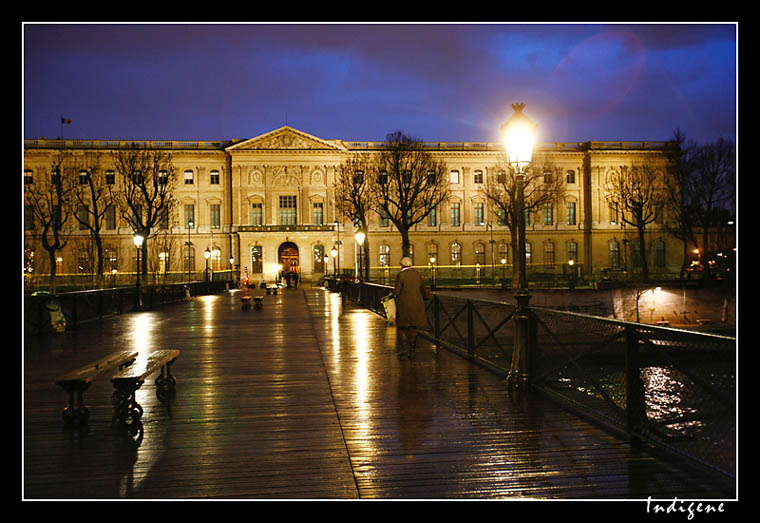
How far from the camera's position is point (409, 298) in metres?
11.1

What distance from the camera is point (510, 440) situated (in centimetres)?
602

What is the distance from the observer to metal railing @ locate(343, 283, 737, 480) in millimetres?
4828

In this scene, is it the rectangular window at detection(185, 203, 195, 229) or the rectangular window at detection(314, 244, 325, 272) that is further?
the rectangular window at detection(185, 203, 195, 229)

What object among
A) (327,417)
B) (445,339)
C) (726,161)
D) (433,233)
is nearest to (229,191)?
(433,233)

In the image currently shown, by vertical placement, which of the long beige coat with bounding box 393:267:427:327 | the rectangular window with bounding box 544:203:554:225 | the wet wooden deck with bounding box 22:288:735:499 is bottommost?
the wet wooden deck with bounding box 22:288:735:499

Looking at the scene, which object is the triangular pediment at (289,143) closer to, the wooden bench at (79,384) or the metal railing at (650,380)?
the metal railing at (650,380)

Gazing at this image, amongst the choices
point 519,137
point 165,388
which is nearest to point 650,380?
point 519,137

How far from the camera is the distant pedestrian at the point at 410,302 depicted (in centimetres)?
1091

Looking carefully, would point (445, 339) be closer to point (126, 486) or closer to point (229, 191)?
point (126, 486)

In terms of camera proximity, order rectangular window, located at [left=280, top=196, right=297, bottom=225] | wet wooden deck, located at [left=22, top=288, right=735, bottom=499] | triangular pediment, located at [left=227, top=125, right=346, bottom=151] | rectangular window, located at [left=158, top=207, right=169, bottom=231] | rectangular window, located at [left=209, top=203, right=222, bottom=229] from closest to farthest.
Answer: wet wooden deck, located at [left=22, top=288, right=735, bottom=499], rectangular window, located at [left=158, top=207, right=169, bottom=231], triangular pediment, located at [left=227, top=125, right=346, bottom=151], rectangular window, located at [left=209, top=203, right=222, bottom=229], rectangular window, located at [left=280, top=196, right=297, bottom=225]

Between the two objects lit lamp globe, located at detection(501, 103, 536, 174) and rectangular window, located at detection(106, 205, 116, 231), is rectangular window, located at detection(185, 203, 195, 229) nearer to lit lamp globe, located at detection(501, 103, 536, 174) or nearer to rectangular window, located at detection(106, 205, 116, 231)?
rectangular window, located at detection(106, 205, 116, 231)

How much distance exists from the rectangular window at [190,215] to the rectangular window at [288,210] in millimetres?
10474

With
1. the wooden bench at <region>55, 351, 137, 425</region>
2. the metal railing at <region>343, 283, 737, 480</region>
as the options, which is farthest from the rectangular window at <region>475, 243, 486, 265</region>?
the wooden bench at <region>55, 351, 137, 425</region>

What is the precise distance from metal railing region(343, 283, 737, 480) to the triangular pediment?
68792 mm
